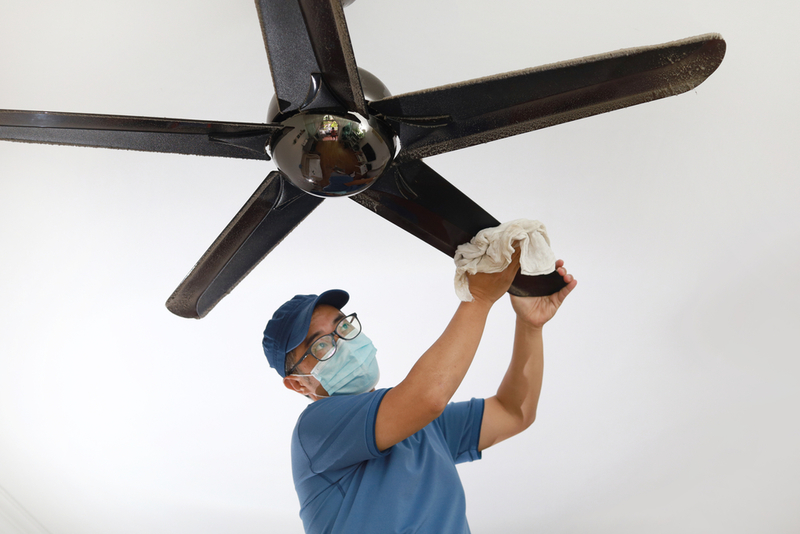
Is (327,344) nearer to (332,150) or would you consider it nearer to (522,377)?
(522,377)

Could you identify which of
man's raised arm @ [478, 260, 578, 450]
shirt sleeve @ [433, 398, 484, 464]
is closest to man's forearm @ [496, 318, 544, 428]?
man's raised arm @ [478, 260, 578, 450]

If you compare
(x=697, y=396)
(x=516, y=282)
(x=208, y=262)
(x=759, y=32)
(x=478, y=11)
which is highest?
(x=759, y=32)

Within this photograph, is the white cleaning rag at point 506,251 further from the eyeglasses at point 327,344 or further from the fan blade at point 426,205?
the eyeglasses at point 327,344

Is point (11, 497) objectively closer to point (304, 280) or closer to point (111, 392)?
point (111, 392)

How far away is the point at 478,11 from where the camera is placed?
1744 millimetres

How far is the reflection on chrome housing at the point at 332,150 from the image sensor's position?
43.3 inches

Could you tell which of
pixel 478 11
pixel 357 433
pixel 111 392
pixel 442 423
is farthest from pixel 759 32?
pixel 111 392

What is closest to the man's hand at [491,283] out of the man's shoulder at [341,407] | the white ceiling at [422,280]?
the man's shoulder at [341,407]

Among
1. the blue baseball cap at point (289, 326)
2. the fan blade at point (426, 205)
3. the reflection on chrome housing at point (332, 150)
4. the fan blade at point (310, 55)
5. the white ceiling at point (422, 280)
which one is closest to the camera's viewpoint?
the fan blade at point (310, 55)

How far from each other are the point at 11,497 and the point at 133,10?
98.3 inches

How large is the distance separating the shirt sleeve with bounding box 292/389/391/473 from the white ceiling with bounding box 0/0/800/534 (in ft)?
3.07

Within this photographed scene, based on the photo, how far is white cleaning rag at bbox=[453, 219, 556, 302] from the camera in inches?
53.6

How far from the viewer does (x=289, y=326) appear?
1.73m

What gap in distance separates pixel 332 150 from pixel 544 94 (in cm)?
40
